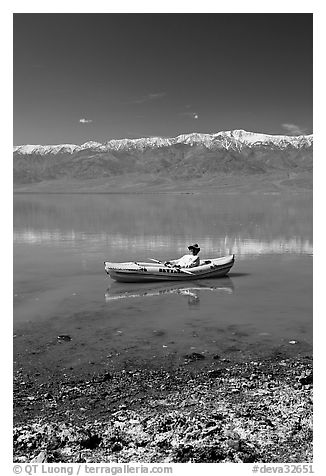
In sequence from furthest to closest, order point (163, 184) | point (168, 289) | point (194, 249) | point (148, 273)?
point (163, 184), point (194, 249), point (148, 273), point (168, 289)

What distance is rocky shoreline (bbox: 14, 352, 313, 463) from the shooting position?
4.96 m

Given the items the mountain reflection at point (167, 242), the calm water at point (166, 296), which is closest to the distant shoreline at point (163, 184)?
the mountain reflection at point (167, 242)

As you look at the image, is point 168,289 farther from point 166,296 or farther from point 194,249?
point 194,249

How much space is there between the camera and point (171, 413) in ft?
19.2

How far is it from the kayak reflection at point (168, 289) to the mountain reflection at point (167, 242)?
5.16 metres

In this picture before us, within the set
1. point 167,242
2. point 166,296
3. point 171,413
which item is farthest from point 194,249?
point 171,413

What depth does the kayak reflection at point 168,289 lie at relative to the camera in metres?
12.9

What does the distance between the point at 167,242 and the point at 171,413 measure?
56.1 ft

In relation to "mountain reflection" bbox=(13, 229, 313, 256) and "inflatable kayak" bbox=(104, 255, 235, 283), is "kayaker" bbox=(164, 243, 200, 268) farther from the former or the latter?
"mountain reflection" bbox=(13, 229, 313, 256)

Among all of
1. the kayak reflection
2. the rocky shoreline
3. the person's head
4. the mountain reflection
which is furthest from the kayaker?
the rocky shoreline

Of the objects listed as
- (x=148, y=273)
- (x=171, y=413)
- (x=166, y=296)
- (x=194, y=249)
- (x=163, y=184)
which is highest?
(x=163, y=184)
